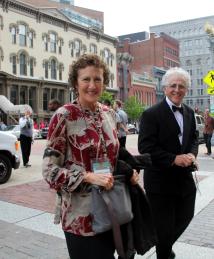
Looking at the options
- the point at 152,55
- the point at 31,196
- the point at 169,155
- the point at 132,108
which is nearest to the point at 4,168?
the point at 31,196

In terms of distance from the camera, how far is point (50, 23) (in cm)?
4872

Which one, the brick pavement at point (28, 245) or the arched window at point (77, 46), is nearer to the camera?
the brick pavement at point (28, 245)

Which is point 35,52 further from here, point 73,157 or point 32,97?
point 73,157

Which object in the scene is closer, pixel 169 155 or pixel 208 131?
pixel 169 155

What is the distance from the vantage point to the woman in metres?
2.29

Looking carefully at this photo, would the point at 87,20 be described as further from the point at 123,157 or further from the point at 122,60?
the point at 123,157

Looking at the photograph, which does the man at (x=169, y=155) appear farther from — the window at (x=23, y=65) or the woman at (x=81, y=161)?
the window at (x=23, y=65)

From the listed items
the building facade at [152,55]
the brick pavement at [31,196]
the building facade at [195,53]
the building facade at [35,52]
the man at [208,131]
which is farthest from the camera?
the building facade at [195,53]

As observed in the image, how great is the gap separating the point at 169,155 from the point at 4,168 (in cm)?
614

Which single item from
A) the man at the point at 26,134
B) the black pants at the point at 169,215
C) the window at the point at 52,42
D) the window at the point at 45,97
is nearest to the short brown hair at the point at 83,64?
the black pants at the point at 169,215

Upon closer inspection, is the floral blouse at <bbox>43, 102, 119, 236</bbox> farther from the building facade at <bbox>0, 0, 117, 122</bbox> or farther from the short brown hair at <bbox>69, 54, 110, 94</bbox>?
the building facade at <bbox>0, 0, 117, 122</bbox>

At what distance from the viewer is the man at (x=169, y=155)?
3346mm

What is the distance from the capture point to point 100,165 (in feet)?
7.72

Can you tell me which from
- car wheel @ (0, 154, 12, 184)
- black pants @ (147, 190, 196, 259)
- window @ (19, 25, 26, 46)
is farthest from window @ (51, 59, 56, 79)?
black pants @ (147, 190, 196, 259)
